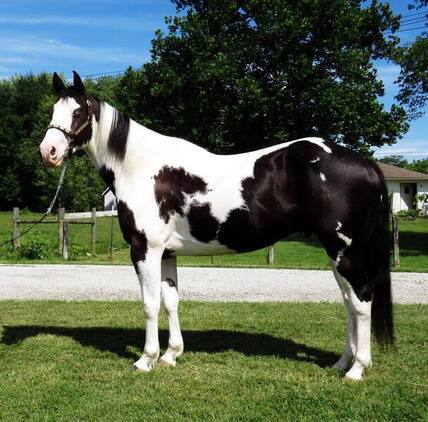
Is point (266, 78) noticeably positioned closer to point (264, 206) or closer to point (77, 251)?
point (77, 251)

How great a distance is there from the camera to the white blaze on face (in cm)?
487

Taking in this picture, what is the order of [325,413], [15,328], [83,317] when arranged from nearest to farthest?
[325,413], [15,328], [83,317]

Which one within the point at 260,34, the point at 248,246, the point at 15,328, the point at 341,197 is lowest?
the point at 15,328

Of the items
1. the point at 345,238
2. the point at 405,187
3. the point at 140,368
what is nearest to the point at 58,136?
the point at 140,368

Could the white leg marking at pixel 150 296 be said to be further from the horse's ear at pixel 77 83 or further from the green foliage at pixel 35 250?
the green foliage at pixel 35 250

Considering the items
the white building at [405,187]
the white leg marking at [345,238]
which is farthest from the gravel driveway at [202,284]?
the white building at [405,187]

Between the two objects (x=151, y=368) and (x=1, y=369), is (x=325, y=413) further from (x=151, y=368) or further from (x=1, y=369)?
(x=1, y=369)

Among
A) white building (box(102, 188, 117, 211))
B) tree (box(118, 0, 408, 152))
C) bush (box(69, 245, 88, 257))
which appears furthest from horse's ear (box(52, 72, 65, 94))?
white building (box(102, 188, 117, 211))

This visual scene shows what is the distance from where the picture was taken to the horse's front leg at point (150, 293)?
4992 mm

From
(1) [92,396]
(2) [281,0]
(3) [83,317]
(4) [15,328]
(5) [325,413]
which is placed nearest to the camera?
(5) [325,413]

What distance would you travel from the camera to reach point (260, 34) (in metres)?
23.9

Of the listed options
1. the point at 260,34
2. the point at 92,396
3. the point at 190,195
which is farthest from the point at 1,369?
the point at 260,34

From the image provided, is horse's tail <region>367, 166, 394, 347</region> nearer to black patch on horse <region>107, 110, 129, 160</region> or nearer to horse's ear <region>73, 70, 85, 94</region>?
black patch on horse <region>107, 110, 129, 160</region>

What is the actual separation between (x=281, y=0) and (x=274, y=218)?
21.0 m
